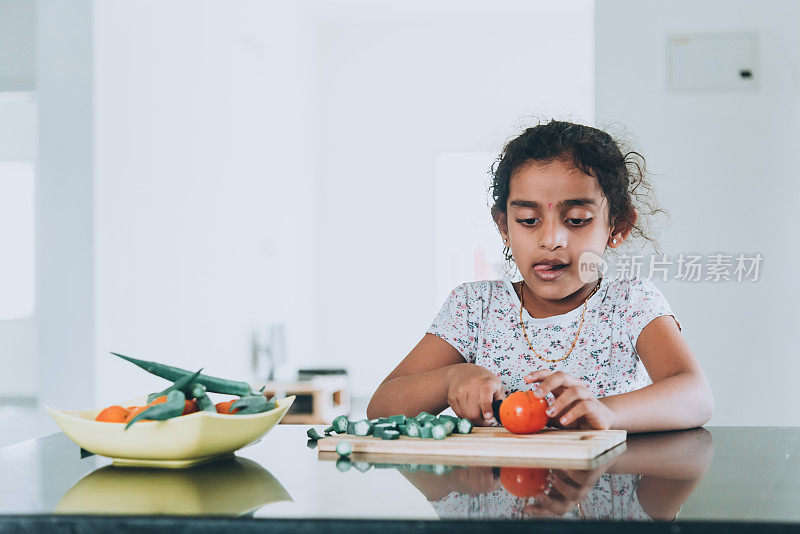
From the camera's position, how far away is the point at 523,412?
39.2 inches

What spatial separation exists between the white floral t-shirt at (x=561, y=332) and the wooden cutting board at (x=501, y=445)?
0.46m

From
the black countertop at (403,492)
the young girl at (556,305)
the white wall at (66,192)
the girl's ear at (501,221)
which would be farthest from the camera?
the white wall at (66,192)

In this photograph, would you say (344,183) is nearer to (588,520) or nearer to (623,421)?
(623,421)

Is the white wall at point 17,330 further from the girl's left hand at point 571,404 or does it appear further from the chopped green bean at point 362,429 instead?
the girl's left hand at point 571,404

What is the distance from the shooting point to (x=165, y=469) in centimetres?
86

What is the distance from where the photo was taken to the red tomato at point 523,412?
0.99m

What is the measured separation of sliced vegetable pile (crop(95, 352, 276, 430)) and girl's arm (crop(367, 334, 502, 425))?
308 millimetres

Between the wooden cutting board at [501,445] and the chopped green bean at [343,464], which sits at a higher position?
the wooden cutting board at [501,445]

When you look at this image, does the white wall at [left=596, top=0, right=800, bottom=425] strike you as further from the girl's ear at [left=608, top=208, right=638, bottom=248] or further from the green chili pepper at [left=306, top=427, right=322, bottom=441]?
the green chili pepper at [left=306, top=427, right=322, bottom=441]

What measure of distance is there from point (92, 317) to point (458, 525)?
2.49 metres

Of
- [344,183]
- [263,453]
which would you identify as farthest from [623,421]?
[344,183]

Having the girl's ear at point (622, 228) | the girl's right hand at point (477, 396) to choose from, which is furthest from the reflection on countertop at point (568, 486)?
the girl's ear at point (622, 228)

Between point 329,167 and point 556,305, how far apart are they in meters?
5.28

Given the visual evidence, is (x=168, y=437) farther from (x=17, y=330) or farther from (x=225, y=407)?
(x=17, y=330)
